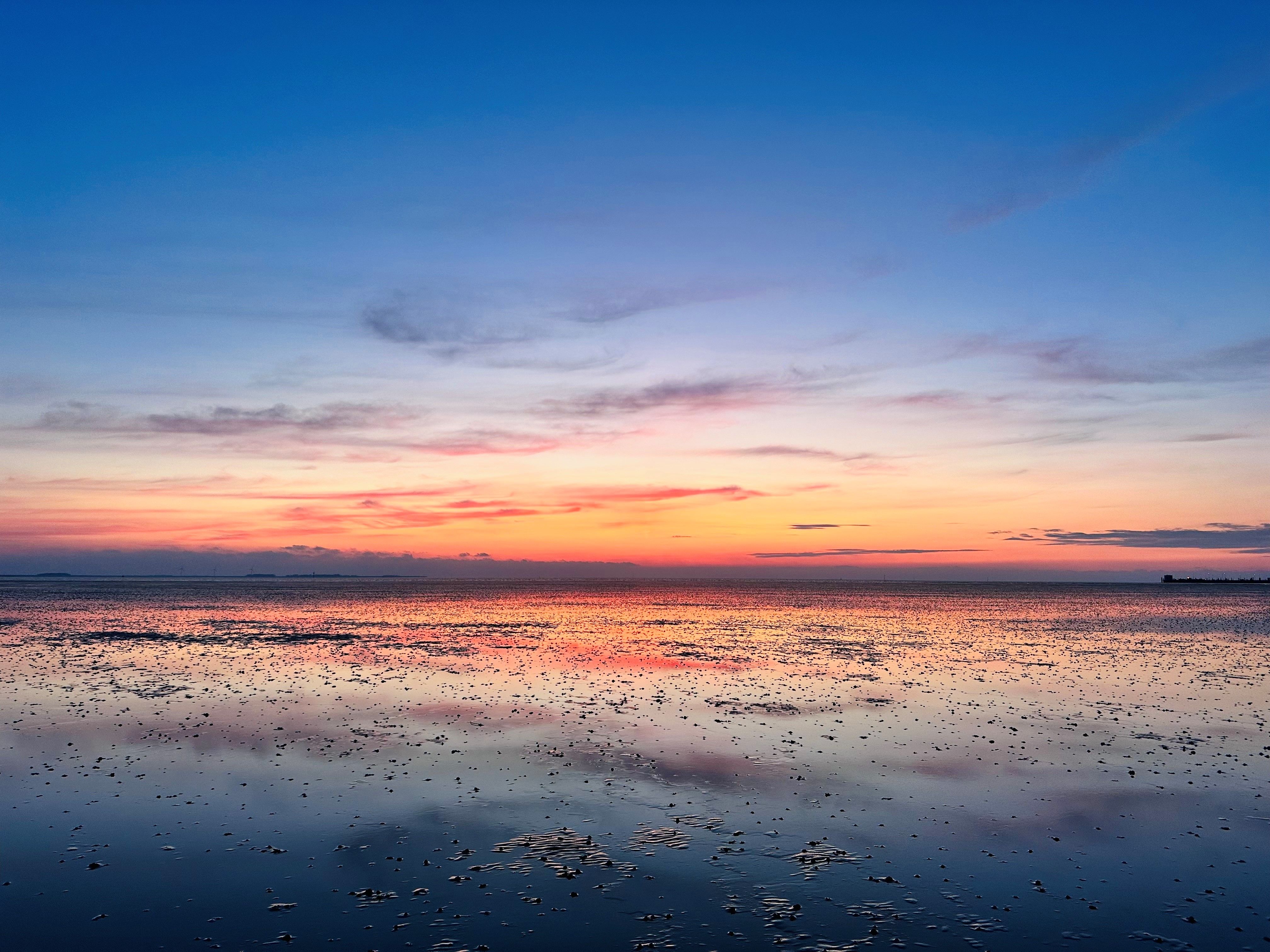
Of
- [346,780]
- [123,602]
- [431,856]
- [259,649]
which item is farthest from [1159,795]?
[123,602]

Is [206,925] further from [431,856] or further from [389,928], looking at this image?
[431,856]

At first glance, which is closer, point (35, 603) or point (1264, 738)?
point (1264, 738)

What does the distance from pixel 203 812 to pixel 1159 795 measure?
27.0m

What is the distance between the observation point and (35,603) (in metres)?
136

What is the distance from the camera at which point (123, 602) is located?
143m

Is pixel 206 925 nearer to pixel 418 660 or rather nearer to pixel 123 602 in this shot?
pixel 418 660

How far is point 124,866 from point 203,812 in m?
3.84

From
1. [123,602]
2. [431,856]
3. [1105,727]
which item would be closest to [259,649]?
[431,856]

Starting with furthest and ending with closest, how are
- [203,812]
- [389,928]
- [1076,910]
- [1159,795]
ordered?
1. [1159,795]
2. [203,812]
3. [1076,910]
4. [389,928]

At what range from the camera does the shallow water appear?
15.7 meters

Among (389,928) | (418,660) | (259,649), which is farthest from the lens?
(259,649)

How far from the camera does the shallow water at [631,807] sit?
15688 millimetres

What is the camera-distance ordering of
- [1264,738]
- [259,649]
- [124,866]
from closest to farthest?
[124,866]
[1264,738]
[259,649]

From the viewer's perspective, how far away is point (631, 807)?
22.4 m
